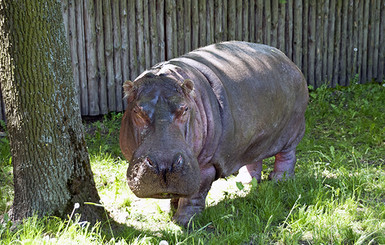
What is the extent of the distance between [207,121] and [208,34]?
384cm

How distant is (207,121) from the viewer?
3.64 meters

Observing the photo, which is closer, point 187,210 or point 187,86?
point 187,86

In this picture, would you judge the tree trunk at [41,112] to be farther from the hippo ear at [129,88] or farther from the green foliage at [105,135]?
the green foliage at [105,135]

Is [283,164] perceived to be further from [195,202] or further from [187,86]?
[187,86]

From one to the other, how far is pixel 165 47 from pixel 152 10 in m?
0.56

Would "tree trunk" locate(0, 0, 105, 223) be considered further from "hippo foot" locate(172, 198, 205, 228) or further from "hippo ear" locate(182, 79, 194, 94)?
"hippo ear" locate(182, 79, 194, 94)

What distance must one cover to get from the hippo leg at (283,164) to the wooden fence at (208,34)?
114 inches

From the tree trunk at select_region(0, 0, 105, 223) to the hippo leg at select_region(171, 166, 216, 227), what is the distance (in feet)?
2.12

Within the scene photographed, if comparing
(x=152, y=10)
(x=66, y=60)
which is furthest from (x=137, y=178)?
(x=152, y=10)

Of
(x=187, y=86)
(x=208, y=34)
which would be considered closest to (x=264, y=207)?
(x=187, y=86)

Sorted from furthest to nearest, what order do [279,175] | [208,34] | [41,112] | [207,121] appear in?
[208,34] < [279,175] < [207,121] < [41,112]

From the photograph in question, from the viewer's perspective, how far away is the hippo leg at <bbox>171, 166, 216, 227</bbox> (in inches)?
145

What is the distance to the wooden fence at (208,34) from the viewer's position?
661 centimetres

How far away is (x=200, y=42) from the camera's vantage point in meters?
7.22
